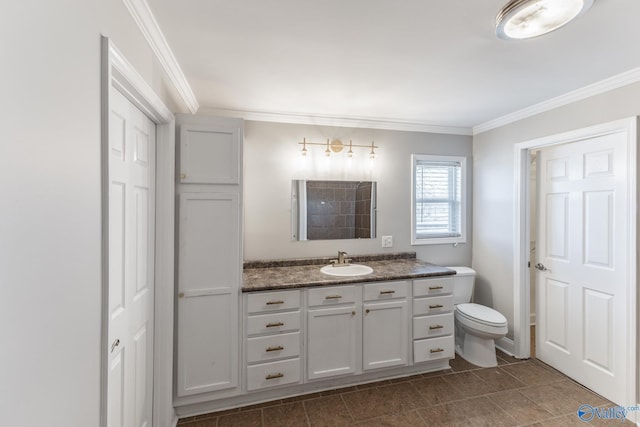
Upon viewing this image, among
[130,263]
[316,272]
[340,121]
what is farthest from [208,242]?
[340,121]

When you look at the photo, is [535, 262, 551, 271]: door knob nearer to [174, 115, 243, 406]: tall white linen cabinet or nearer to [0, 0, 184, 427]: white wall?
[174, 115, 243, 406]: tall white linen cabinet

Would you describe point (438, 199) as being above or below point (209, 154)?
below

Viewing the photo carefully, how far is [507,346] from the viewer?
282 cm

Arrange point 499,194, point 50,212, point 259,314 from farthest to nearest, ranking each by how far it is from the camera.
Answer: point 499,194 → point 259,314 → point 50,212

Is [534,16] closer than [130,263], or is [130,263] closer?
[534,16]

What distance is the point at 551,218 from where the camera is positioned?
2602mm

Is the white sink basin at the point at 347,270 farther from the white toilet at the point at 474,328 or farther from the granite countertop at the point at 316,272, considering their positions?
the white toilet at the point at 474,328

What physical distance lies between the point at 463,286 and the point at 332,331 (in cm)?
162

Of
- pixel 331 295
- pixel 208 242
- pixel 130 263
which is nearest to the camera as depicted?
pixel 130 263

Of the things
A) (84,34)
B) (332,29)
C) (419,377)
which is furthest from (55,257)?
(419,377)

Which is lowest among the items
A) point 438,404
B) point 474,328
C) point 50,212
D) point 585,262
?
point 438,404

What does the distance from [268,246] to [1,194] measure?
221 cm

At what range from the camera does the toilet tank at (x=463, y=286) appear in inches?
116

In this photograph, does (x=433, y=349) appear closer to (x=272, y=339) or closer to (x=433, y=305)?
(x=433, y=305)
